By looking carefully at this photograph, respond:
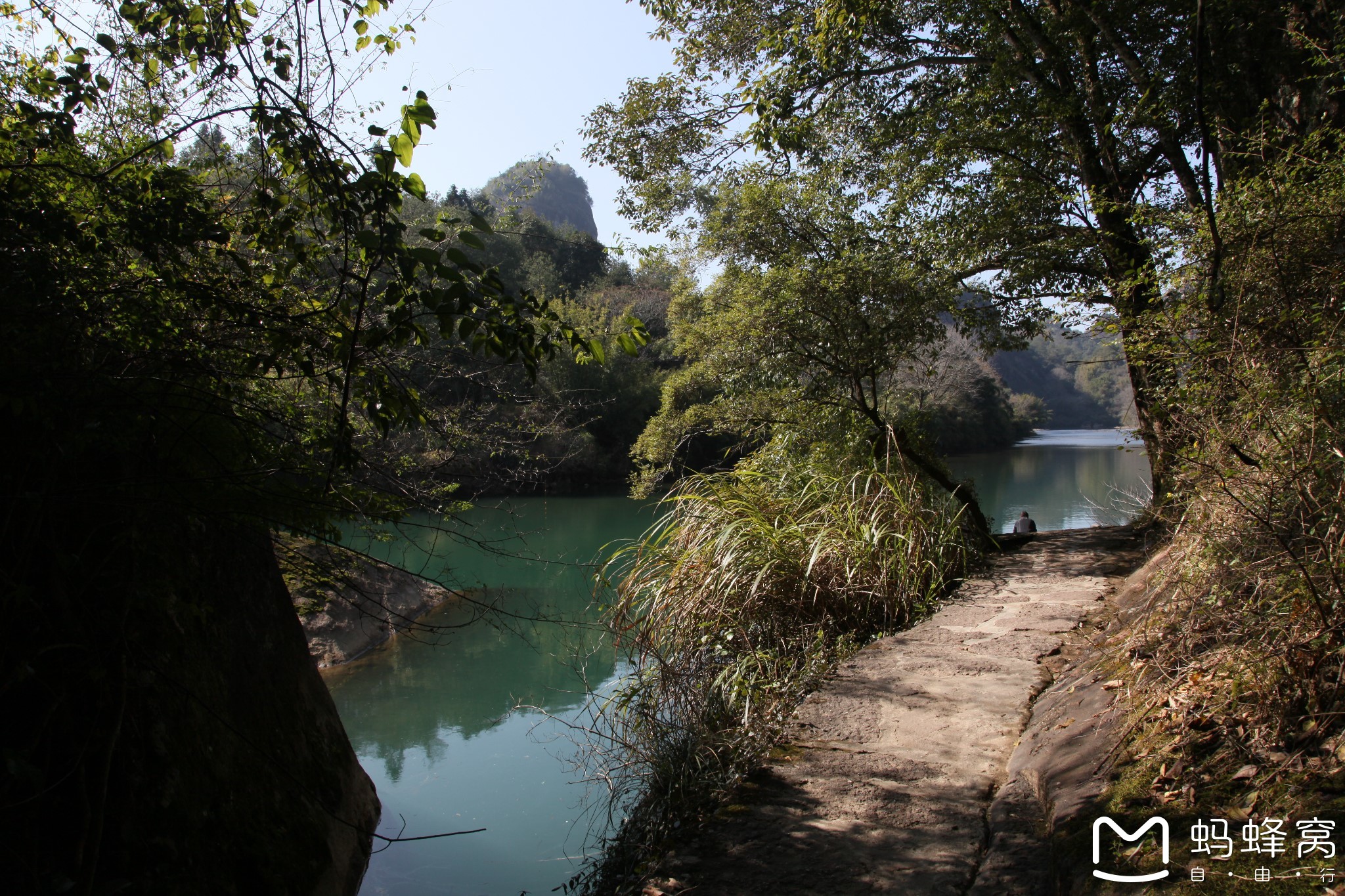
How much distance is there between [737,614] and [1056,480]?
2137 cm

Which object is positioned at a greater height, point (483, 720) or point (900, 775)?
point (900, 775)

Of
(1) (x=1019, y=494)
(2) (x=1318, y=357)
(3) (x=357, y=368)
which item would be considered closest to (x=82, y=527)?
(3) (x=357, y=368)

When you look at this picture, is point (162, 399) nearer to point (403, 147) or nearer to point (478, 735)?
point (403, 147)

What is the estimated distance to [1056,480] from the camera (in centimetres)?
2311

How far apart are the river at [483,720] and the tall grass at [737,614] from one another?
43 cm

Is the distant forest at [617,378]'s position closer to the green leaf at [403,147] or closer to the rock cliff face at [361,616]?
the rock cliff face at [361,616]

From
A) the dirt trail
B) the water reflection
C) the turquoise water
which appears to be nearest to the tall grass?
the dirt trail

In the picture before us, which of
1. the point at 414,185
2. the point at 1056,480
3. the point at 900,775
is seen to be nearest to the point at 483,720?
the point at 900,775

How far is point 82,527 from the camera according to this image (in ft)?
7.20

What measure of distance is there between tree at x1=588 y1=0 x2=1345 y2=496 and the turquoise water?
3560 mm

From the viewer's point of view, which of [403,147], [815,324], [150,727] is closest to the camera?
[403,147]

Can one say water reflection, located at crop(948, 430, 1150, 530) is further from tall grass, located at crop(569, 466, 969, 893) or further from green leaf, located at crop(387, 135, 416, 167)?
green leaf, located at crop(387, 135, 416, 167)

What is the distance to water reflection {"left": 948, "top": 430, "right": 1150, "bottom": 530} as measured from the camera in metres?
11.9

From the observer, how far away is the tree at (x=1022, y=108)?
17.6 ft
